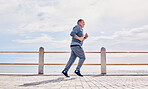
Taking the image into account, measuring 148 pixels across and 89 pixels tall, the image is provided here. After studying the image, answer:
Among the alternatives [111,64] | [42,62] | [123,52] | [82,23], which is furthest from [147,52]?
[42,62]

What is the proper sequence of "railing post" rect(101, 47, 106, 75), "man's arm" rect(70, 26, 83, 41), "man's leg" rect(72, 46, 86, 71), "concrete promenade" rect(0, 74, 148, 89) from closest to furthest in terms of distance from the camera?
1. "concrete promenade" rect(0, 74, 148, 89)
2. "man's arm" rect(70, 26, 83, 41)
3. "man's leg" rect(72, 46, 86, 71)
4. "railing post" rect(101, 47, 106, 75)

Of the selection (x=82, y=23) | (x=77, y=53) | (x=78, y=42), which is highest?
(x=82, y=23)

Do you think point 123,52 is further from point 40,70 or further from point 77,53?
point 40,70

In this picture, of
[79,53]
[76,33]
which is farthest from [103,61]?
[76,33]

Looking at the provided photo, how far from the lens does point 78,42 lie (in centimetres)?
648

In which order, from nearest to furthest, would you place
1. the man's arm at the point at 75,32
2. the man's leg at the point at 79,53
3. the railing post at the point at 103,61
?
the man's arm at the point at 75,32, the man's leg at the point at 79,53, the railing post at the point at 103,61

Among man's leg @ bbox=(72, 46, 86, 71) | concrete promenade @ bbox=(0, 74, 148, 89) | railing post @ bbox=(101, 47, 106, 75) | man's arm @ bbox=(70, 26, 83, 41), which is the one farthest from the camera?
railing post @ bbox=(101, 47, 106, 75)

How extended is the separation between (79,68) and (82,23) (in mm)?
1663

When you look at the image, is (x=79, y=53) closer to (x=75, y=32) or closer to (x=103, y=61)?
(x=75, y=32)

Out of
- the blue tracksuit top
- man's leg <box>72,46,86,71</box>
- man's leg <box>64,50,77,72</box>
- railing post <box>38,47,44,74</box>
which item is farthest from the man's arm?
railing post <box>38,47,44,74</box>

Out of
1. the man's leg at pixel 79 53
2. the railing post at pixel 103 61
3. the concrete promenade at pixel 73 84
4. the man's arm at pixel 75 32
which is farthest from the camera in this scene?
the railing post at pixel 103 61

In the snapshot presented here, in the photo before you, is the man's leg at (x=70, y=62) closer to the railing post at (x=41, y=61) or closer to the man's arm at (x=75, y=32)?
the man's arm at (x=75, y=32)

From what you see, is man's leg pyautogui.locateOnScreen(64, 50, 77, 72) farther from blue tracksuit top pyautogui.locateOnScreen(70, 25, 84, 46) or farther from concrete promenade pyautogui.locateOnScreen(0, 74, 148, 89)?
concrete promenade pyautogui.locateOnScreen(0, 74, 148, 89)

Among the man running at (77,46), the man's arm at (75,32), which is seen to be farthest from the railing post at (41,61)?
the man's arm at (75,32)
